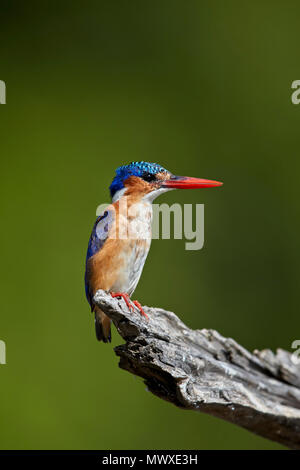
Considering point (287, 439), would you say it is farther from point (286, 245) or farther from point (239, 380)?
point (286, 245)

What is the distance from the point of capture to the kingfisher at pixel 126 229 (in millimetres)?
1716

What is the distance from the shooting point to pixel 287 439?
5.69ft

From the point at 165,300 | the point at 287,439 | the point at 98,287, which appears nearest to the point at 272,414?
the point at 287,439

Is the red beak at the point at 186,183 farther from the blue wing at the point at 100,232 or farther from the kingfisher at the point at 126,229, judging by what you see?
the blue wing at the point at 100,232

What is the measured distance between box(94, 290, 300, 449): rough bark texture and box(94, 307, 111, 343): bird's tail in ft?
0.67

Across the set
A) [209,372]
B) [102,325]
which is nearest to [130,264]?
[102,325]

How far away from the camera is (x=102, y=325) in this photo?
1857 mm

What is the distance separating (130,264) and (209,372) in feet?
1.19

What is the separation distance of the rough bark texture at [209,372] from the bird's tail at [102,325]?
203mm

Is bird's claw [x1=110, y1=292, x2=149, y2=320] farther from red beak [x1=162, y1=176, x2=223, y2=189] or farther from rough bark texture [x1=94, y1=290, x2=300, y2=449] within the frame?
red beak [x1=162, y1=176, x2=223, y2=189]

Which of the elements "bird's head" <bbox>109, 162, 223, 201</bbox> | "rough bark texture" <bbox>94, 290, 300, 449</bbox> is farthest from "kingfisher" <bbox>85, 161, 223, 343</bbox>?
"rough bark texture" <bbox>94, 290, 300, 449</bbox>

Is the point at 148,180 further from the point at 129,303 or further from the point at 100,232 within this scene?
the point at 129,303

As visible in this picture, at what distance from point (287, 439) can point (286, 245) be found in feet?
4.54

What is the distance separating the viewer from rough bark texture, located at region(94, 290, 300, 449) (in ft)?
4.81
